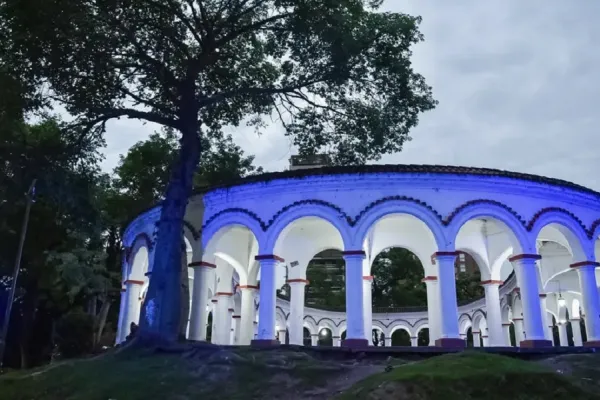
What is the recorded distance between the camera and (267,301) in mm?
15234

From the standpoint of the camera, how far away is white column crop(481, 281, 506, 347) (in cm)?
1772

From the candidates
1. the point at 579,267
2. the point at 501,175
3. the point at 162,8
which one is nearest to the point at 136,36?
the point at 162,8

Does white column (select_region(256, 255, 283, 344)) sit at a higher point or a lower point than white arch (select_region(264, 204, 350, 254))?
lower

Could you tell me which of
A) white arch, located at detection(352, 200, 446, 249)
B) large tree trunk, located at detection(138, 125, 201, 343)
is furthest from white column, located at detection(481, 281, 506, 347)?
large tree trunk, located at detection(138, 125, 201, 343)

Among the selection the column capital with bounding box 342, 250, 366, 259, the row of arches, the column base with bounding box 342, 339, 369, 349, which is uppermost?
the row of arches

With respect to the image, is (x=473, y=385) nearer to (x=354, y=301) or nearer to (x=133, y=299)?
(x=354, y=301)

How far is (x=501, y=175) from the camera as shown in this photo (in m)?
15.3

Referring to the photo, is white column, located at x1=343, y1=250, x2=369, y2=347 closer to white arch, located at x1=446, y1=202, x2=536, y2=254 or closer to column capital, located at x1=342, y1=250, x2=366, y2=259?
column capital, located at x1=342, y1=250, x2=366, y2=259

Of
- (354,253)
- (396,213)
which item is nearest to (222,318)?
(354,253)

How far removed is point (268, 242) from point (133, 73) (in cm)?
606

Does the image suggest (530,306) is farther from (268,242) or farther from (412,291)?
(412,291)

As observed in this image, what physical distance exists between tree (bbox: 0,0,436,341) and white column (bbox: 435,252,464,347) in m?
3.76

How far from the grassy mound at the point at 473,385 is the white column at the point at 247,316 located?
12716 mm

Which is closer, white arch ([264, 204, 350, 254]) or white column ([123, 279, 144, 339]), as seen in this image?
white arch ([264, 204, 350, 254])
